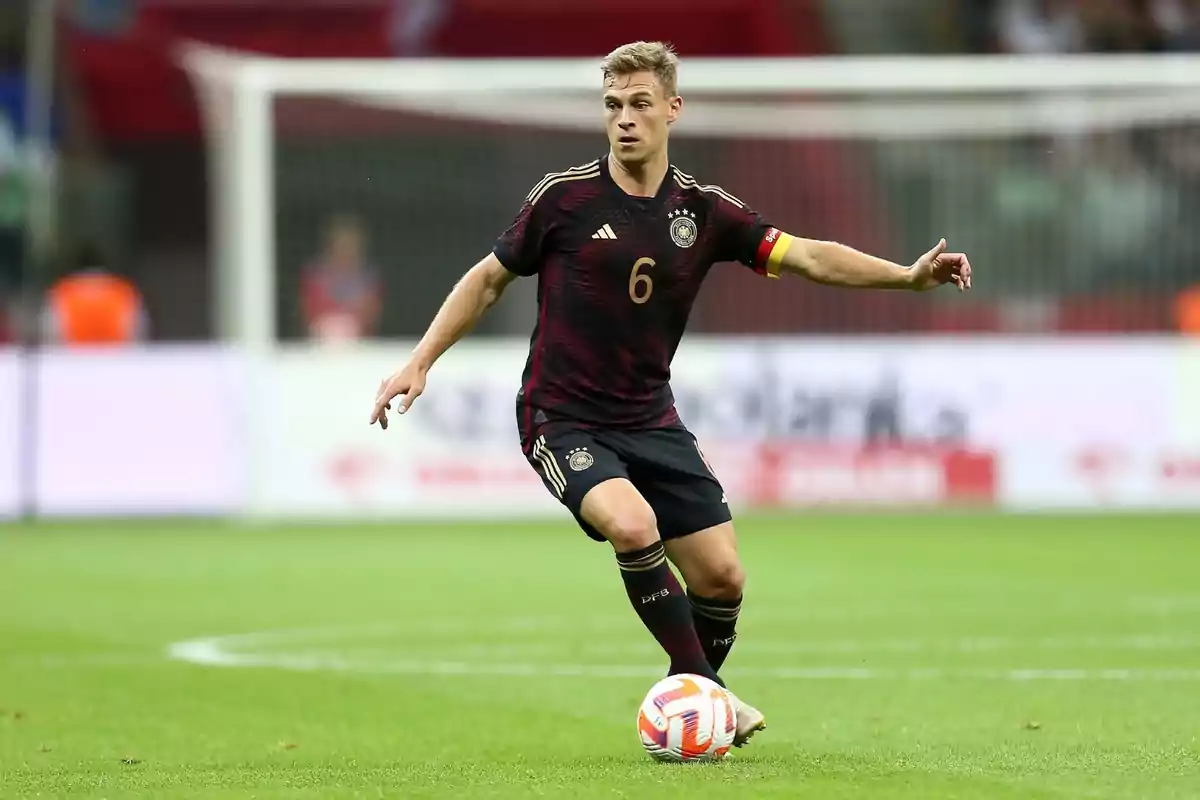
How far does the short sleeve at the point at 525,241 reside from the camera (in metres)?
6.77

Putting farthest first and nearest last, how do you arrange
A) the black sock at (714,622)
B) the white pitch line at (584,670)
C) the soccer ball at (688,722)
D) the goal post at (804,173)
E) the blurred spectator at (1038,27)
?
the blurred spectator at (1038,27)
the goal post at (804,173)
the white pitch line at (584,670)
the black sock at (714,622)
the soccer ball at (688,722)

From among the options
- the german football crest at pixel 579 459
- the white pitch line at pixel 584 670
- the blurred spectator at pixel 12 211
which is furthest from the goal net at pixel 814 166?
the german football crest at pixel 579 459

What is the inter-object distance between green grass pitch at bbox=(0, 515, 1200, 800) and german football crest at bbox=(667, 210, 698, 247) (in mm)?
1523

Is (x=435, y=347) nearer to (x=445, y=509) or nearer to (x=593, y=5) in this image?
(x=445, y=509)

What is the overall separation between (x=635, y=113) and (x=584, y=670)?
3022mm

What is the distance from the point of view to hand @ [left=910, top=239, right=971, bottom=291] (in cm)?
649

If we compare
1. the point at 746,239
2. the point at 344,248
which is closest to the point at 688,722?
the point at 746,239

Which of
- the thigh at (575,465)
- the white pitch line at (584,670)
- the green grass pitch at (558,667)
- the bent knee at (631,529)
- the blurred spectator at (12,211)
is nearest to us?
the green grass pitch at (558,667)

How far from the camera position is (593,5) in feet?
87.9

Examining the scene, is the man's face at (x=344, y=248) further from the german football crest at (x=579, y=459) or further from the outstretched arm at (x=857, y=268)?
the german football crest at (x=579, y=459)

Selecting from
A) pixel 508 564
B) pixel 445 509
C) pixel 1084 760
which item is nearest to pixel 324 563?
pixel 508 564

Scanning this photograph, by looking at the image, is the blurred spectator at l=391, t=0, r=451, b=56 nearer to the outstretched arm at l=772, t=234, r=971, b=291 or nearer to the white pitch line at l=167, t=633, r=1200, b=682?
the white pitch line at l=167, t=633, r=1200, b=682

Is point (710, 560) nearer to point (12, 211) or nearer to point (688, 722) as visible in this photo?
point (688, 722)

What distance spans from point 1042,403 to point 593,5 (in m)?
11.2
